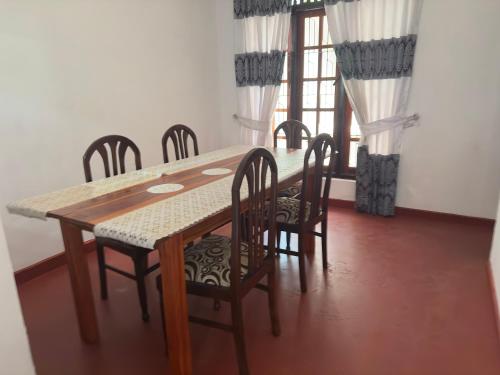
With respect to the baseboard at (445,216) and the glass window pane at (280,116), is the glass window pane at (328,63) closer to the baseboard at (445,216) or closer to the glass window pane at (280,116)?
the glass window pane at (280,116)

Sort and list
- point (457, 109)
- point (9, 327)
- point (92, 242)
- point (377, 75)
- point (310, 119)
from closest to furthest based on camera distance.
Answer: point (9, 327), point (92, 242), point (457, 109), point (377, 75), point (310, 119)

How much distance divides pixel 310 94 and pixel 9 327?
3372mm

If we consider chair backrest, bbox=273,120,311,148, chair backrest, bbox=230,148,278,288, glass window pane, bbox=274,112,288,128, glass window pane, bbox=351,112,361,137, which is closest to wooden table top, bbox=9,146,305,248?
chair backrest, bbox=230,148,278,288

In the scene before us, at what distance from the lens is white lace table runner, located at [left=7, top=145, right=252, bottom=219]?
5.00 ft

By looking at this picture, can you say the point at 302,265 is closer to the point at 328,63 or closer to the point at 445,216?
the point at 445,216

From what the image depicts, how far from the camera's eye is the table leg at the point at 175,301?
1.28 m

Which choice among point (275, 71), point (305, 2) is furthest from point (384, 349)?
point (305, 2)

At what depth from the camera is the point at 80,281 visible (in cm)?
169

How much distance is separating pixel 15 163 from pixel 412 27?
3.17 meters

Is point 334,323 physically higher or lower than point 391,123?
lower

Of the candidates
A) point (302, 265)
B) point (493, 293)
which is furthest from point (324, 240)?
point (493, 293)

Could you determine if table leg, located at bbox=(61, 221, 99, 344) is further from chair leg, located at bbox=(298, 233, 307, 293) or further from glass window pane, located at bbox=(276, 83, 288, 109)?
glass window pane, located at bbox=(276, 83, 288, 109)

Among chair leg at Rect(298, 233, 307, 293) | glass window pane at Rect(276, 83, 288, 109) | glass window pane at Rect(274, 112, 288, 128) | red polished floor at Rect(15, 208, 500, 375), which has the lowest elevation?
red polished floor at Rect(15, 208, 500, 375)

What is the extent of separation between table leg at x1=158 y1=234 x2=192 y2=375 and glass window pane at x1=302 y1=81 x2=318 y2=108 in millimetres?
2797
